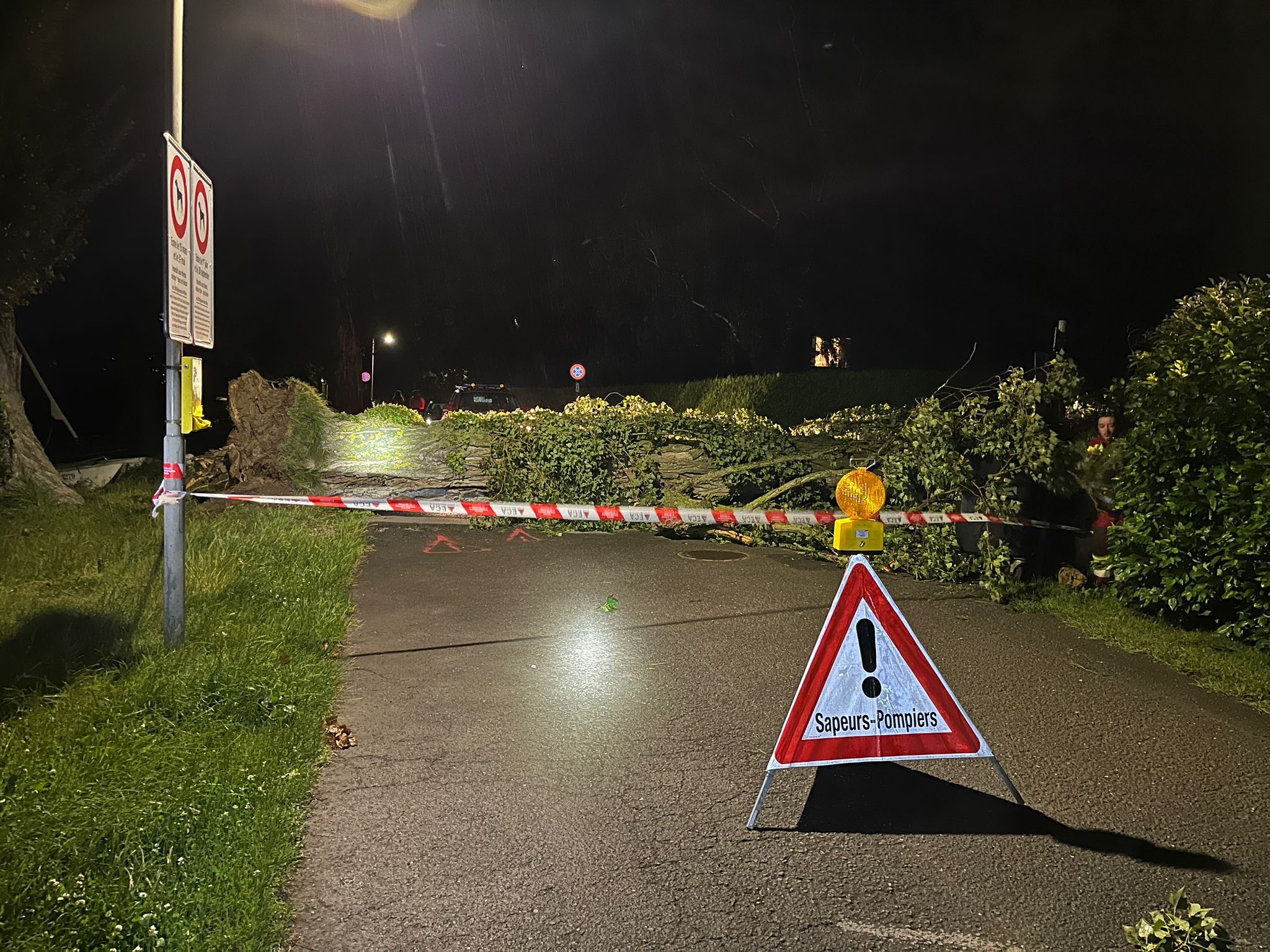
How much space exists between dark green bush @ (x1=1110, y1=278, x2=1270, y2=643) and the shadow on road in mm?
3268

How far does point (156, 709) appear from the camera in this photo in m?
4.80

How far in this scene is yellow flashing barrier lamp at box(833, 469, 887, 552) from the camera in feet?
14.1

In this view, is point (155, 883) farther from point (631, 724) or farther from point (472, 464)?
point (472, 464)

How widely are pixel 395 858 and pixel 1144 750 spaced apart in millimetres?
3758

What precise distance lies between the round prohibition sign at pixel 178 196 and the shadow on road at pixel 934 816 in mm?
4869

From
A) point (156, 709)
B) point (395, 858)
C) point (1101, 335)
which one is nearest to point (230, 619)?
point (156, 709)

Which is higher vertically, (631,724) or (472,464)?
(472,464)

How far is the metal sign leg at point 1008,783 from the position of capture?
3.92 metres

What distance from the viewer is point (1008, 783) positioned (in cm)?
397

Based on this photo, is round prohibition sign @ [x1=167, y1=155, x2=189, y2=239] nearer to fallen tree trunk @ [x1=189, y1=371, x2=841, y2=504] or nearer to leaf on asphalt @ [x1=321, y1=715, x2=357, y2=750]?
leaf on asphalt @ [x1=321, y1=715, x2=357, y2=750]

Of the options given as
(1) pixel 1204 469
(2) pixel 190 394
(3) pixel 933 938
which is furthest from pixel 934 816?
(2) pixel 190 394

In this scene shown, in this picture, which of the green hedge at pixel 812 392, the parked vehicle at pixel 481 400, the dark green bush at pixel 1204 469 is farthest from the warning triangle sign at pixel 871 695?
the parked vehicle at pixel 481 400

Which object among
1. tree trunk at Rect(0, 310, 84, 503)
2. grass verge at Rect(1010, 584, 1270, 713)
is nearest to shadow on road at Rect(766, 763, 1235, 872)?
grass verge at Rect(1010, 584, 1270, 713)

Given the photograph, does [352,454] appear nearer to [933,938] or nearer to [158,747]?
[158,747]
